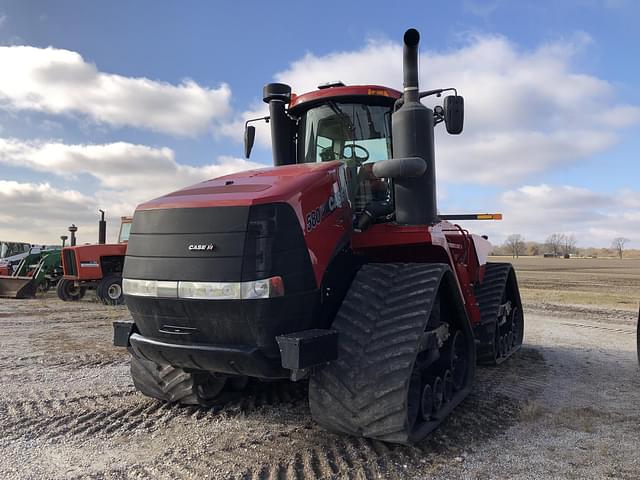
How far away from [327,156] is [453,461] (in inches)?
115

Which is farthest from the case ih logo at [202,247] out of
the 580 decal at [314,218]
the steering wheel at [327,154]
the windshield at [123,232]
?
the windshield at [123,232]

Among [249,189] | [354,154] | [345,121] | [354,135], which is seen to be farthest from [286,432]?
[345,121]

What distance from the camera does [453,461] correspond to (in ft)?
11.8

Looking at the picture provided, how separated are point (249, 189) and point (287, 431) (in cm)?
188

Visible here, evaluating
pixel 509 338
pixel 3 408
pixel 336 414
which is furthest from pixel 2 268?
pixel 336 414

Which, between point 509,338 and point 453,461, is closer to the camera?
point 453,461

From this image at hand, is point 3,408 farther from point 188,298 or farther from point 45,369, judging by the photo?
point 188,298

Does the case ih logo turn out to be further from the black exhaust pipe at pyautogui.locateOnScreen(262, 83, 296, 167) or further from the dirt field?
the black exhaust pipe at pyautogui.locateOnScreen(262, 83, 296, 167)

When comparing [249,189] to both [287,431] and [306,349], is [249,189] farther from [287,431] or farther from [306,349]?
[287,431]

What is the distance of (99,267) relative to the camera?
14.7 m

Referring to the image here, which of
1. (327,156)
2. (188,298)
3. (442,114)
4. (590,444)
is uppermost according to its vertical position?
(442,114)

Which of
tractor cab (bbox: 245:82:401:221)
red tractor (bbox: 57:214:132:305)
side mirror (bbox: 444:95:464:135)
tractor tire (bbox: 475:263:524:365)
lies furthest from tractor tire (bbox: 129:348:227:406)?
red tractor (bbox: 57:214:132:305)

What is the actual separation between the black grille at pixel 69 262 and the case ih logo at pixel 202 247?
1258cm

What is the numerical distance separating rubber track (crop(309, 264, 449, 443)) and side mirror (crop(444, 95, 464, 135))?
5.47ft
